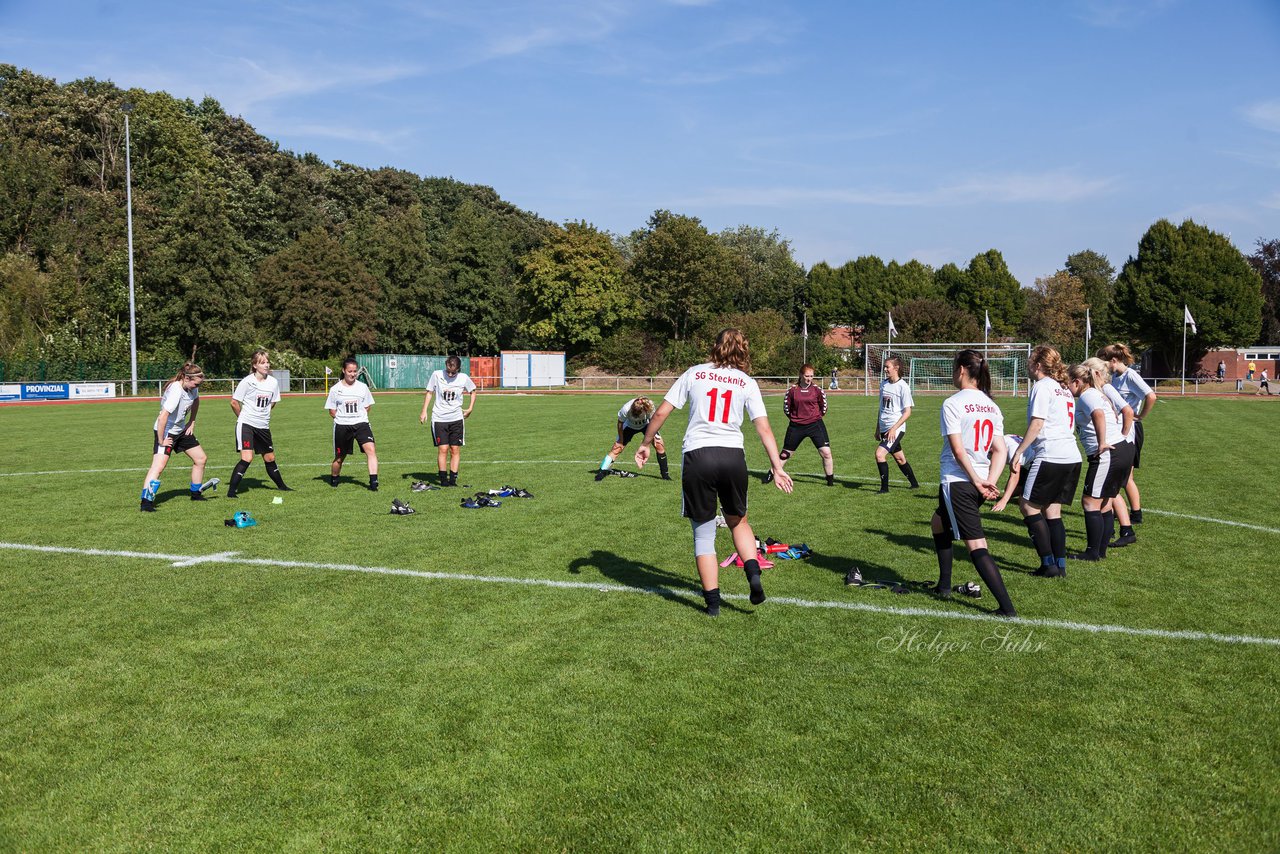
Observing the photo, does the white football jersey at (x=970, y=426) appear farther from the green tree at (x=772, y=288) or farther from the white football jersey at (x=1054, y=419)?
the green tree at (x=772, y=288)

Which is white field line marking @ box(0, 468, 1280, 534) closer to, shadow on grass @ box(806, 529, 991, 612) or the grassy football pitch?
the grassy football pitch

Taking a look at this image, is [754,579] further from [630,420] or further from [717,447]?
[630,420]

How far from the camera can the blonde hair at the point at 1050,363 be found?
7633 mm

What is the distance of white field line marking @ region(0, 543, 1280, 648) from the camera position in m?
6.10

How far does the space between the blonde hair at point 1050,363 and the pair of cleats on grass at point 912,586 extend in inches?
79.4

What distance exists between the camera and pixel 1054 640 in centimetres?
598

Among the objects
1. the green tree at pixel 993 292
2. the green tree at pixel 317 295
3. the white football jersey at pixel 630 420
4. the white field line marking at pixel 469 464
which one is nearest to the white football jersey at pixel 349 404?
the white field line marking at pixel 469 464

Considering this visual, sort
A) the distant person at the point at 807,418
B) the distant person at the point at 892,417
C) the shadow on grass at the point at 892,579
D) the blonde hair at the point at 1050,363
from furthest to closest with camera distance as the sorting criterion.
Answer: the distant person at the point at 807,418 < the distant person at the point at 892,417 < the blonde hair at the point at 1050,363 < the shadow on grass at the point at 892,579

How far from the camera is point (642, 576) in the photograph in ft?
25.7

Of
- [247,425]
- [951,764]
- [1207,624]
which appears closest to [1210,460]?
[1207,624]

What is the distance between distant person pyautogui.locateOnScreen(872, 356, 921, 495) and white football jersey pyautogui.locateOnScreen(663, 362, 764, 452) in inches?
272

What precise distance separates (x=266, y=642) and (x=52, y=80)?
6864 centimetres

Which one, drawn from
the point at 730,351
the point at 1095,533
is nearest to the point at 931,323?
the point at 1095,533

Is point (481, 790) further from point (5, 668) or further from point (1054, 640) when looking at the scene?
point (1054, 640)
